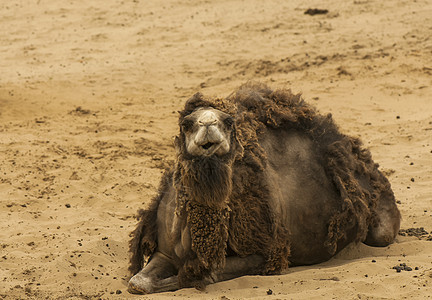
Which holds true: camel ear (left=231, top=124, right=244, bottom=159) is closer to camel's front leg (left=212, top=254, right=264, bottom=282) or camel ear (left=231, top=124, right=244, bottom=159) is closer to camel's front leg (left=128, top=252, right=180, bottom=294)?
camel's front leg (left=212, top=254, right=264, bottom=282)

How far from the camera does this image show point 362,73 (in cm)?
1327

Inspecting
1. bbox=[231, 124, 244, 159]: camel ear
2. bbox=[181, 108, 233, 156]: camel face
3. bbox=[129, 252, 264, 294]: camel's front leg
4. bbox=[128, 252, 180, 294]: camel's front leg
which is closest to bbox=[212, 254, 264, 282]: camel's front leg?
bbox=[129, 252, 264, 294]: camel's front leg

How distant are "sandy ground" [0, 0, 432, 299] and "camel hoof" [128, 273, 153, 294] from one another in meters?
0.12

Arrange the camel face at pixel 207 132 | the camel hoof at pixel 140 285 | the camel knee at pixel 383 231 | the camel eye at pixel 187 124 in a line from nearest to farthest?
the camel face at pixel 207 132
the camel eye at pixel 187 124
the camel hoof at pixel 140 285
the camel knee at pixel 383 231

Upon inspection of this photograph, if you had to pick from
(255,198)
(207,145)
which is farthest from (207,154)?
(255,198)

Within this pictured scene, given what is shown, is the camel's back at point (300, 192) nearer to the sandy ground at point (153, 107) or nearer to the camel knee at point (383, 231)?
the sandy ground at point (153, 107)

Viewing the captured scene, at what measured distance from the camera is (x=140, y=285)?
597cm

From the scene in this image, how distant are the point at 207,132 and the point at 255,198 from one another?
1.01 m

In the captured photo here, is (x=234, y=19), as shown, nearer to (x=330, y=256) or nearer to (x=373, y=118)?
(x=373, y=118)

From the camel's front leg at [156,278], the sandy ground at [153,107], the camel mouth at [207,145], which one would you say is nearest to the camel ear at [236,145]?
the camel mouth at [207,145]


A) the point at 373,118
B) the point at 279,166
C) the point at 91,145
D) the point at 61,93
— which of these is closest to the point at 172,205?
the point at 279,166

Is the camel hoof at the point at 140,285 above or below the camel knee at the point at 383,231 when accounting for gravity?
above

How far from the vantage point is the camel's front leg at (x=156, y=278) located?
19.6 feet

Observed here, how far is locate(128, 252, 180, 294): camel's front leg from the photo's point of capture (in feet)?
19.6
